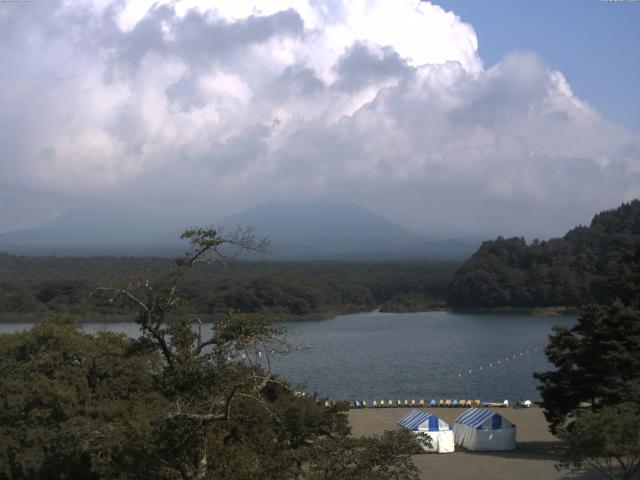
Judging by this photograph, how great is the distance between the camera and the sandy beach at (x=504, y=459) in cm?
1351

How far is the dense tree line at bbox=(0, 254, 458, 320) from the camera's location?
1905 inches

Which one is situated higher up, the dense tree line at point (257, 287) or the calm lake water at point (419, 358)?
the dense tree line at point (257, 287)

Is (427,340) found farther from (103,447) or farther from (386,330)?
(103,447)

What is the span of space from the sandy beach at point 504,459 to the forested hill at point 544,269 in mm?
37504

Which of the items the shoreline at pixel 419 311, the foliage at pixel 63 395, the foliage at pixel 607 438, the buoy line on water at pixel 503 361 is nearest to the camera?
the foliage at pixel 607 438

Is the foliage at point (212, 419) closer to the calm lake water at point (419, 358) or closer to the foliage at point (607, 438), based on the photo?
the foliage at point (607, 438)

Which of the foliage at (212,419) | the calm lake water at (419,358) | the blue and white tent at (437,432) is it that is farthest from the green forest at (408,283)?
the foliage at (212,419)

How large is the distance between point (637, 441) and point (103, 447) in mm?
6049

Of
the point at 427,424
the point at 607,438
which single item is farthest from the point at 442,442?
the point at 607,438

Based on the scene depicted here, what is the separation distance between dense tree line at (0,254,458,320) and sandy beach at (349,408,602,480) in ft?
60.0

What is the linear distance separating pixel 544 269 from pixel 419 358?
28.5 meters

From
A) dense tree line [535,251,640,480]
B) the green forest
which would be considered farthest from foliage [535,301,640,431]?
the green forest

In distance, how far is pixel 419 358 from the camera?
3312 cm

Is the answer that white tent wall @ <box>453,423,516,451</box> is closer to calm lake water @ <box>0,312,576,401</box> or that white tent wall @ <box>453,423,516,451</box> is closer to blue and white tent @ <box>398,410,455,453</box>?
blue and white tent @ <box>398,410,455,453</box>
